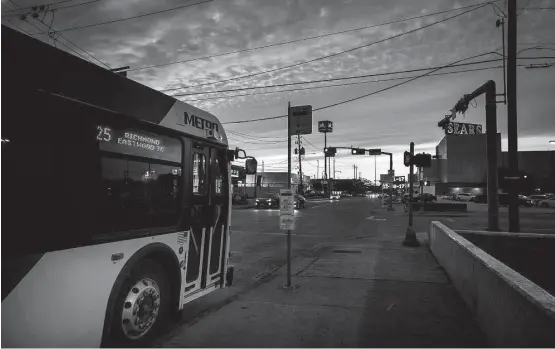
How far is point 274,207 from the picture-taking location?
3888 centimetres

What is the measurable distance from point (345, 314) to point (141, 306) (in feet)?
9.56

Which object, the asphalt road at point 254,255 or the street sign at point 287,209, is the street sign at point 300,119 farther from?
the asphalt road at point 254,255

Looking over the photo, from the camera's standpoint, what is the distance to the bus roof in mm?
3139

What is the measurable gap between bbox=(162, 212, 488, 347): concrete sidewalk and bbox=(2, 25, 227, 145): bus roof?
2780 millimetres

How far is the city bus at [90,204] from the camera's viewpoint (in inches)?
120

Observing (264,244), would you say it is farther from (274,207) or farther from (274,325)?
(274,207)

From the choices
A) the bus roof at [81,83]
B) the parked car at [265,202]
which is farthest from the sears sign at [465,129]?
→ the bus roof at [81,83]

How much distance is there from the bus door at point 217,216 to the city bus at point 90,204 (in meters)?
0.35

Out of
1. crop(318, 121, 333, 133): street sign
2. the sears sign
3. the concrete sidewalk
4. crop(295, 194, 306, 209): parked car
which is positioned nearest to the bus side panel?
the concrete sidewalk

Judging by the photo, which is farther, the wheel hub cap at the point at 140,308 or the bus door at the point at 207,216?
the bus door at the point at 207,216

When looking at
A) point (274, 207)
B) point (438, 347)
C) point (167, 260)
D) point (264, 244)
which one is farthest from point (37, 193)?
point (274, 207)

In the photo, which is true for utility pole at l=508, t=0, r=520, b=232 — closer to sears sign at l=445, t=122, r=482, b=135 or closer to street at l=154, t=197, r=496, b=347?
street at l=154, t=197, r=496, b=347

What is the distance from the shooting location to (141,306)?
433cm

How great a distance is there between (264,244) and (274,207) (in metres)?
25.6
